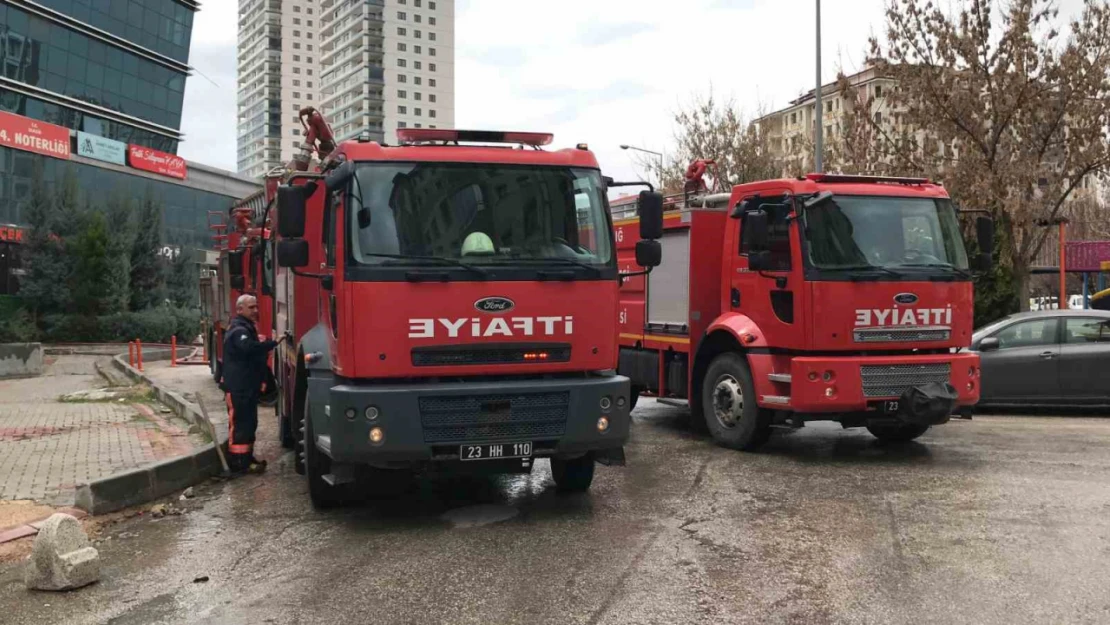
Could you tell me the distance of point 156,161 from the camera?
181ft

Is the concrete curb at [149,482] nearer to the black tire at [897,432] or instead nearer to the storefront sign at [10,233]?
the black tire at [897,432]

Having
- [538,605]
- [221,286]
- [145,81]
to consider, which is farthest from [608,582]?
[145,81]

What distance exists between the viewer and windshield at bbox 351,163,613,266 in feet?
21.1

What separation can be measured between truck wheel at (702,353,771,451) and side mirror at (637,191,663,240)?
109 inches

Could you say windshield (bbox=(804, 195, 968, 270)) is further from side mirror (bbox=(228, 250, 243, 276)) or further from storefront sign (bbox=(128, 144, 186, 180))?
storefront sign (bbox=(128, 144, 186, 180))

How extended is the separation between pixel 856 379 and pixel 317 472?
5.07m

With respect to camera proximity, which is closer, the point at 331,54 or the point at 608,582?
the point at 608,582

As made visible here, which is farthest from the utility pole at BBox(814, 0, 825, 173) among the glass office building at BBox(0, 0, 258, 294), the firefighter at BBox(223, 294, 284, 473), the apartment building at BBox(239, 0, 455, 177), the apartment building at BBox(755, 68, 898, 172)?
the apartment building at BBox(239, 0, 455, 177)

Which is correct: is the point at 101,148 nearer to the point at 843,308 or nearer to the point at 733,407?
the point at 733,407

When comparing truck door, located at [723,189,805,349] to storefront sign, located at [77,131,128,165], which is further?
storefront sign, located at [77,131,128,165]

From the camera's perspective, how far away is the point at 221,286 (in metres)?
17.9

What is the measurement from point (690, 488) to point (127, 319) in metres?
33.8

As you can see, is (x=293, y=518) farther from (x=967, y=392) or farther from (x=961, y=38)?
(x=961, y=38)

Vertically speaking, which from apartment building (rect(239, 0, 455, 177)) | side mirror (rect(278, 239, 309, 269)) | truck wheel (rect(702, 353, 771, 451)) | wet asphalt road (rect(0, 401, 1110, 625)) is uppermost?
apartment building (rect(239, 0, 455, 177))
